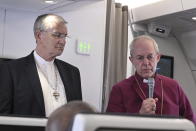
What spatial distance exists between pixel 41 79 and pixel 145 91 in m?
0.61

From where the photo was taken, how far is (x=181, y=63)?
531 cm

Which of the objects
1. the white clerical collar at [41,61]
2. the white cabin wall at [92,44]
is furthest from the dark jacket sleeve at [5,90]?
the white cabin wall at [92,44]

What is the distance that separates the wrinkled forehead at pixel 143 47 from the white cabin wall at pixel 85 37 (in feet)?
5.13

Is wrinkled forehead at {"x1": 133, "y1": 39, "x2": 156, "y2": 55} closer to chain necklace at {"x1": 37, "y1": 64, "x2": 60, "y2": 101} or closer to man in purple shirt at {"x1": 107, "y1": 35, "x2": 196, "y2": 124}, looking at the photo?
man in purple shirt at {"x1": 107, "y1": 35, "x2": 196, "y2": 124}

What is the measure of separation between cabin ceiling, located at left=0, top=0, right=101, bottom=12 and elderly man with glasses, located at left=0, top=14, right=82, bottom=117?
0.83m

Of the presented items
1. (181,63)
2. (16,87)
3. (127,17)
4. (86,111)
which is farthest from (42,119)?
(181,63)

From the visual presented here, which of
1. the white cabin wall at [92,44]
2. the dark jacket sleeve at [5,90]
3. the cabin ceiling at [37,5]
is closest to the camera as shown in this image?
the dark jacket sleeve at [5,90]

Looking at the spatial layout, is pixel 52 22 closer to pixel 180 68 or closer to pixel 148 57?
pixel 148 57

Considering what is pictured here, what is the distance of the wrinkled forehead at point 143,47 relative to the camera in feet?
7.00

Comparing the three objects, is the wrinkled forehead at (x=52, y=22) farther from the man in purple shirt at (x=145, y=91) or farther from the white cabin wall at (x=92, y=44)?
the white cabin wall at (x=92, y=44)

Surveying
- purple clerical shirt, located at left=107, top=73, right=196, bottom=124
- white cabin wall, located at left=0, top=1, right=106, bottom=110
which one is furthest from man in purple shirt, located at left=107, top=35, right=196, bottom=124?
white cabin wall, located at left=0, top=1, right=106, bottom=110

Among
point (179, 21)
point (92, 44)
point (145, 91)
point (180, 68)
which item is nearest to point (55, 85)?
point (145, 91)

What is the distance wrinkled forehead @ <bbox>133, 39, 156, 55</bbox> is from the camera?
213 centimetres

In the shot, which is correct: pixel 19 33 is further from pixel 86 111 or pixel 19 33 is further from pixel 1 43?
pixel 86 111
